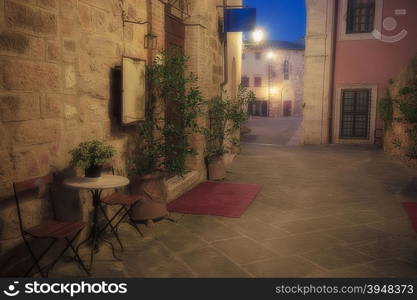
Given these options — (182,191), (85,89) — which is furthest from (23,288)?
(182,191)

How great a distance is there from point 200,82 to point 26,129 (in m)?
4.27

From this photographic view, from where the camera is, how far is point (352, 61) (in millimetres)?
14477

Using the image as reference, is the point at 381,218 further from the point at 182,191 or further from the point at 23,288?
the point at 23,288

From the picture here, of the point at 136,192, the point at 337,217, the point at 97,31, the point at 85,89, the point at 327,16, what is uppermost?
Result: the point at 327,16

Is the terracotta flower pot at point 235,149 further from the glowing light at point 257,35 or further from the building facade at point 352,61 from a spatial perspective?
the building facade at point 352,61

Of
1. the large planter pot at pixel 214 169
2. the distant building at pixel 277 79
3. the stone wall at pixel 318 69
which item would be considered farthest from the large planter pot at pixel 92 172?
the distant building at pixel 277 79

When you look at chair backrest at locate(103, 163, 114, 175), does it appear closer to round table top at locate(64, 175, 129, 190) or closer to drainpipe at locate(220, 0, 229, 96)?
round table top at locate(64, 175, 129, 190)

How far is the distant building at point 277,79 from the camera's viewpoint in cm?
4012

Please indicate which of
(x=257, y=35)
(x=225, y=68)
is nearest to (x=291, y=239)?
(x=225, y=68)

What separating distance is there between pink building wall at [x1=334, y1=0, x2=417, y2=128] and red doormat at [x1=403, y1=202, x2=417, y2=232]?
8915mm

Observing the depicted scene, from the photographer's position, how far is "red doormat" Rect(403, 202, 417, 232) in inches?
205

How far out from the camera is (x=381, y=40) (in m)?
14.1

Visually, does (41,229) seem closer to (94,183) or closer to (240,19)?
(94,183)

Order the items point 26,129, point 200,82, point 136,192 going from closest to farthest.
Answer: point 26,129
point 136,192
point 200,82
